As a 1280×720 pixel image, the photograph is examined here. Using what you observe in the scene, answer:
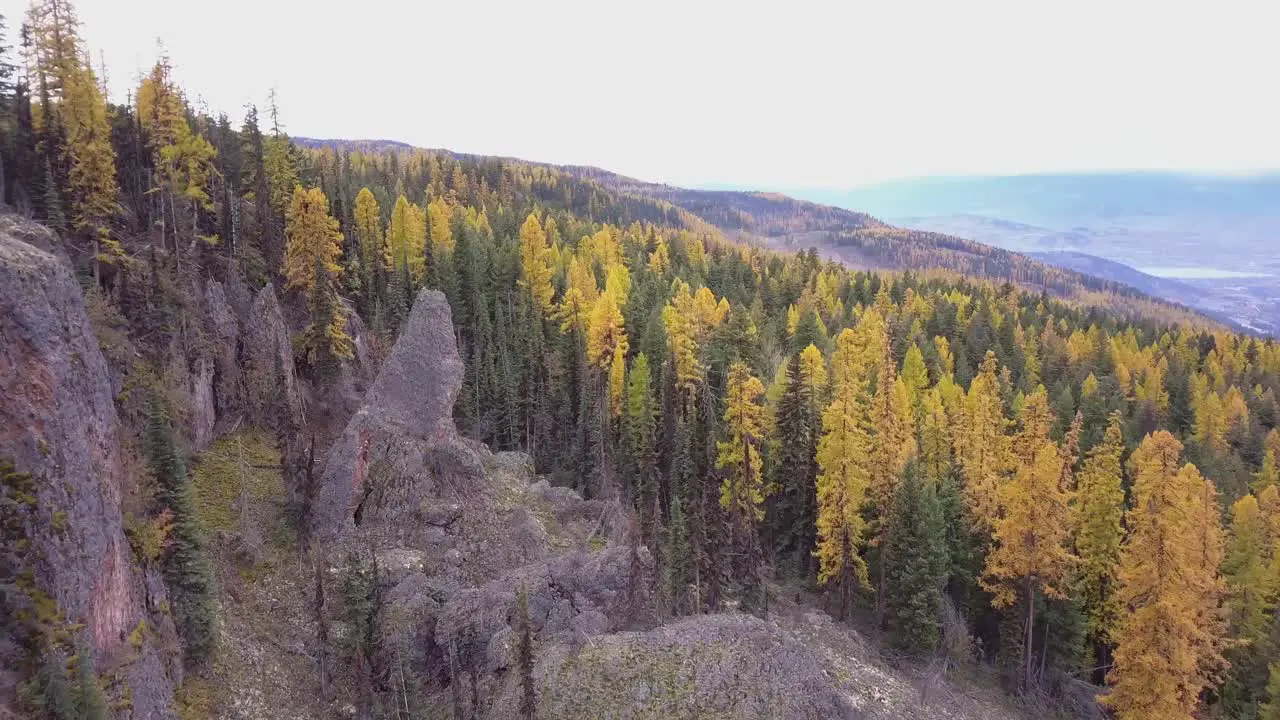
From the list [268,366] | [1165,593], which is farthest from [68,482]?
[1165,593]

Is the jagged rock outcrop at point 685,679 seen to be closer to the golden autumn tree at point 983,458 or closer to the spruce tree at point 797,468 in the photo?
the spruce tree at point 797,468

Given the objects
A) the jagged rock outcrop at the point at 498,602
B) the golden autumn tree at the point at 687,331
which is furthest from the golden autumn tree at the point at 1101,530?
the golden autumn tree at the point at 687,331

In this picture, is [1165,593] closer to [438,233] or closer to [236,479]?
[236,479]

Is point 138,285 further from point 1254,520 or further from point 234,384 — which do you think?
point 1254,520

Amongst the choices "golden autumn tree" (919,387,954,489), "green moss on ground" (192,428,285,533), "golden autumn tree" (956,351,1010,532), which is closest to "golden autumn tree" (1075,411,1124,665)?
"golden autumn tree" (956,351,1010,532)

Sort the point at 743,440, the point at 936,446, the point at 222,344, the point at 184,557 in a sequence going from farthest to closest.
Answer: the point at 936,446, the point at 743,440, the point at 222,344, the point at 184,557

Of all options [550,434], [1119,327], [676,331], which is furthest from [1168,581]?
[1119,327]
